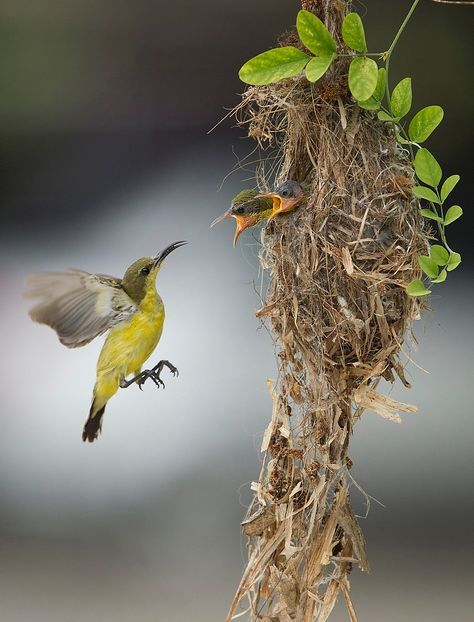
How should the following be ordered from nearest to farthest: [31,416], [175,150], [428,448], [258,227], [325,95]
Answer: [325,95] → [258,227] → [175,150] → [31,416] → [428,448]

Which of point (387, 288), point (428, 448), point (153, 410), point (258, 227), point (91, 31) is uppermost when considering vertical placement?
point (91, 31)

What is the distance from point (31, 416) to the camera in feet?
8.49

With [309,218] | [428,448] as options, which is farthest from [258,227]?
[428,448]

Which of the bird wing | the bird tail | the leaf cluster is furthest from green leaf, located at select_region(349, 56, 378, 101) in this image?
the bird tail

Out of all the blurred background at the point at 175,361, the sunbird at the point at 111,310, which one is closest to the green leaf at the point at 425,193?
→ the sunbird at the point at 111,310

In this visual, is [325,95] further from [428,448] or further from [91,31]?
[428,448]

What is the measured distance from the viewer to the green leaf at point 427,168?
3.97 ft

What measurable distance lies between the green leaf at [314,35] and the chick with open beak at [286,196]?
0.66ft

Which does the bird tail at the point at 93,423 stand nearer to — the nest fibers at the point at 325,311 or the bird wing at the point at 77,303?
the bird wing at the point at 77,303

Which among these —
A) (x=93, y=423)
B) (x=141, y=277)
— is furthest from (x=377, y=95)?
(x=93, y=423)

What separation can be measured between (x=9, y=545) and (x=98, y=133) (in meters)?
1.33

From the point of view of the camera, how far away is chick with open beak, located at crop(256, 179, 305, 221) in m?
1.27

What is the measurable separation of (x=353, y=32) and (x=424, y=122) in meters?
0.17

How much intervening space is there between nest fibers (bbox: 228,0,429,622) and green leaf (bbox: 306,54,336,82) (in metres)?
0.10
